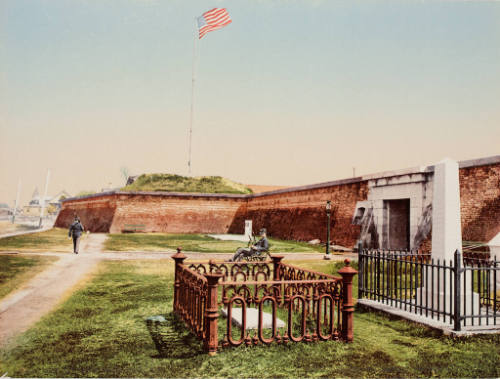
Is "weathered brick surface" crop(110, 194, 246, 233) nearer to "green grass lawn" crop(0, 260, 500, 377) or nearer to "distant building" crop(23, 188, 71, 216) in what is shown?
"green grass lawn" crop(0, 260, 500, 377)

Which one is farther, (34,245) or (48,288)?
(34,245)

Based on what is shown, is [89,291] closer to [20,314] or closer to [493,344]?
[20,314]

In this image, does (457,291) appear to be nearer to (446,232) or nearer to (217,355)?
(446,232)

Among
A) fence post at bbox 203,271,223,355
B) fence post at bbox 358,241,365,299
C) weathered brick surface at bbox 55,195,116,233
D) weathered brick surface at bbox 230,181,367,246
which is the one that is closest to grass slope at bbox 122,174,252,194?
weathered brick surface at bbox 55,195,116,233

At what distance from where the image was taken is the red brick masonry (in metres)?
18.8

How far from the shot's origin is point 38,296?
7723 millimetres

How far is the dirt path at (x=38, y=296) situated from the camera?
5.81m

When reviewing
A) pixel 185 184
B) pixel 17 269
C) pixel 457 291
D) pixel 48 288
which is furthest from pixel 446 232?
pixel 185 184

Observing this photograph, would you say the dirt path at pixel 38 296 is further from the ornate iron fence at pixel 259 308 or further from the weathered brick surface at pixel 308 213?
the weathered brick surface at pixel 308 213

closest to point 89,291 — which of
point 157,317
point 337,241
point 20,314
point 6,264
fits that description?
point 20,314

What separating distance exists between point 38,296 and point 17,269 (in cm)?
388

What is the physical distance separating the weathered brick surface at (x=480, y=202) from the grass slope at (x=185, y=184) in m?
23.2

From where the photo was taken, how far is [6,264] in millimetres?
11586

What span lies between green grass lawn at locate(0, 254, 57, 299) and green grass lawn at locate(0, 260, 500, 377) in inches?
120
